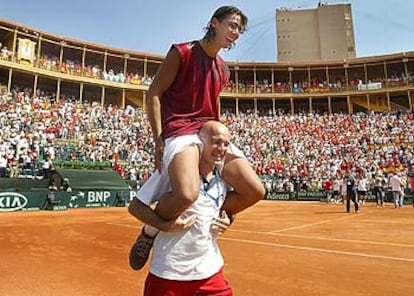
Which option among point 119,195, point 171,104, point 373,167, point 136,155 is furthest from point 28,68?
point 171,104

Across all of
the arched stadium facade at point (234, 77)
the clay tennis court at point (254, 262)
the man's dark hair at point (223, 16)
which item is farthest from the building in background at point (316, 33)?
the man's dark hair at point (223, 16)

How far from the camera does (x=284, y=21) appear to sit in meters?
56.9

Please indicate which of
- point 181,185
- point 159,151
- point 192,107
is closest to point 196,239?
point 181,185

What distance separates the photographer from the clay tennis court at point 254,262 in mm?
4086

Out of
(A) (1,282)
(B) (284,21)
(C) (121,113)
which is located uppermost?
(B) (284,21)

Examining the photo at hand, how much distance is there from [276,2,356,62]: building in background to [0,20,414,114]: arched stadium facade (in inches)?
647

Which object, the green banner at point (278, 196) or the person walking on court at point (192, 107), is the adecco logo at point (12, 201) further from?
the green banner at point (278, 196)

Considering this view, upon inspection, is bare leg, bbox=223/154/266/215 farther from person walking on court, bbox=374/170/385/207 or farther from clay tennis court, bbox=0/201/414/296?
person walking on court, bbox=374/170/385/207

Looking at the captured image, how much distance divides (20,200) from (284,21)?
5197 centimetres

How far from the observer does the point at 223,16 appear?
2.25m

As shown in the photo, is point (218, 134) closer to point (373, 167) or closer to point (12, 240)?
point (12, 240)

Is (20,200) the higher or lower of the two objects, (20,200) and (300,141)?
the lower

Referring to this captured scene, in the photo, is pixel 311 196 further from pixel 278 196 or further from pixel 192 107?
pixel 192 107

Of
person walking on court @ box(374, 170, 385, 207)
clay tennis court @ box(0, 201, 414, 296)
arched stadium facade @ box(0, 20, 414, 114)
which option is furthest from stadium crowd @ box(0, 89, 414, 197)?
clay tennis court @ box(0, 201, 414, 296)
